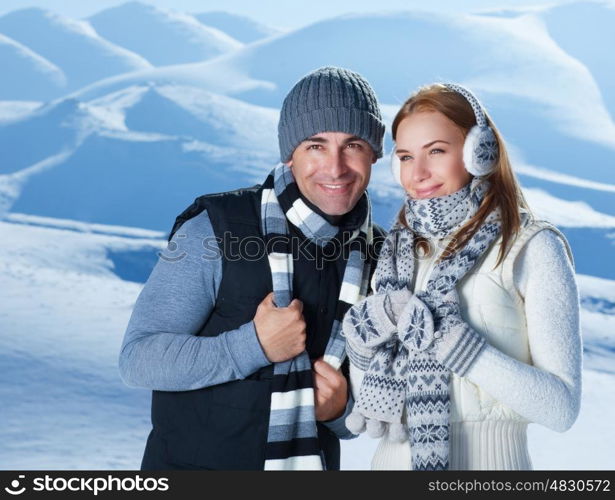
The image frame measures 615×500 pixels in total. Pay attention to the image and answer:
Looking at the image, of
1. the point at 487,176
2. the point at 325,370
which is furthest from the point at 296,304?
the point at 487,176

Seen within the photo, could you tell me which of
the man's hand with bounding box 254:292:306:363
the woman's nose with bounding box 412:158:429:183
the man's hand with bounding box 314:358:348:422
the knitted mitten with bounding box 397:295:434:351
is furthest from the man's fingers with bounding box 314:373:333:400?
the woman's nose with bounding box 412:158:429:183

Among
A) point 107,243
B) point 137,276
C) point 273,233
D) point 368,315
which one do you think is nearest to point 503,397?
point 368,315

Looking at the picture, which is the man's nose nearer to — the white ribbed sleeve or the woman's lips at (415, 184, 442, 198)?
the woman's lips at (415, 184, 442, 198)

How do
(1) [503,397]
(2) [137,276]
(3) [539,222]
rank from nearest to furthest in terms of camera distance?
1. (1) [503,397]
2. (3) [539,222]
3. (2) [137,276]

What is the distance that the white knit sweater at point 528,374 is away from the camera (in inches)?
75.4

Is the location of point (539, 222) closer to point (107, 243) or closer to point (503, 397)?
point (503, 397)

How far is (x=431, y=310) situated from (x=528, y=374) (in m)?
0.27

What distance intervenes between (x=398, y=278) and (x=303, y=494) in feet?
2.06

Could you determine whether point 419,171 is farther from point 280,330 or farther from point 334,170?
point 280,330

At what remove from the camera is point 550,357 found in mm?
1954

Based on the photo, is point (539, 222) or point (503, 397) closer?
point (503, 397)

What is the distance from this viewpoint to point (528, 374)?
1.91 meters

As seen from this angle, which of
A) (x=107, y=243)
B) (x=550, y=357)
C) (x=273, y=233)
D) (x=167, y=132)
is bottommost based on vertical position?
(x=550, y=357)

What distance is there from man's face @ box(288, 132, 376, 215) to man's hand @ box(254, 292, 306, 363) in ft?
1.07
